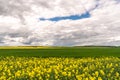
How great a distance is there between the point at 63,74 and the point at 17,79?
7.06ft

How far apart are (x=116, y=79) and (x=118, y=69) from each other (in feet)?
13.3

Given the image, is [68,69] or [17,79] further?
[68,69]

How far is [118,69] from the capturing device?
52.3ft

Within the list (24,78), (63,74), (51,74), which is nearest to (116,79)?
(63,74)

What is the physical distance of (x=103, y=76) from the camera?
13188mm

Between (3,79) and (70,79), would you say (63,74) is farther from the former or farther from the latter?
(3,79)

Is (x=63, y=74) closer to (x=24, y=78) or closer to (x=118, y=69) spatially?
(x=24, y=78)

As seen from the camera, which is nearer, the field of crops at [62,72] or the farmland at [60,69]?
the field of crops at [62,72]

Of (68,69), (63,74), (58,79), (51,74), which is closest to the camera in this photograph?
(58,79)

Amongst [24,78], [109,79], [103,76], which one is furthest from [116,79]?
[24,78]

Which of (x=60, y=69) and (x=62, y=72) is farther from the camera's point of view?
(x=60, y=69)

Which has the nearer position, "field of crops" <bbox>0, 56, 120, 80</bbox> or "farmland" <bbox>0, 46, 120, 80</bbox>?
"field of crops" <bbox>0, 56, 120, 80</bbox>

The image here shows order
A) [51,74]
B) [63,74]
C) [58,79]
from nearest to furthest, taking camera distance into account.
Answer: [58,79]
[63,74]
[51,74]

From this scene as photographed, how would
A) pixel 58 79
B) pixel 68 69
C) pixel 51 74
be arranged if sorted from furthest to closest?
pixel 68 69, pixel 51 74, pixel 58 79
